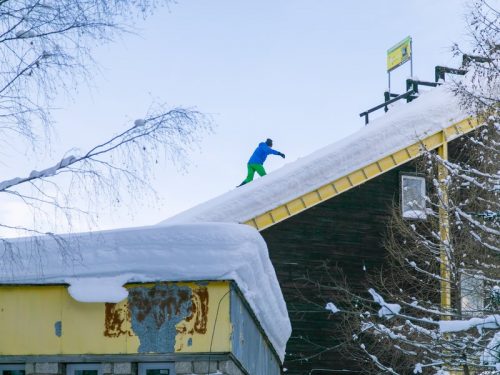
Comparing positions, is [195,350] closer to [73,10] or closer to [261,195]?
[73,10]

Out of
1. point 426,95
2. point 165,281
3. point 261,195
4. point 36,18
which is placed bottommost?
point 165,281

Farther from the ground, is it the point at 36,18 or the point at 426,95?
the point at 426,95

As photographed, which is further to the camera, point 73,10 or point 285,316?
point 285,316

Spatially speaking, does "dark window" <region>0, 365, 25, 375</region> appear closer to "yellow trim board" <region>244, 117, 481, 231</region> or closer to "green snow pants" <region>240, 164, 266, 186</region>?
"yellow trim board" <region>244, 117, 481, 231</region>

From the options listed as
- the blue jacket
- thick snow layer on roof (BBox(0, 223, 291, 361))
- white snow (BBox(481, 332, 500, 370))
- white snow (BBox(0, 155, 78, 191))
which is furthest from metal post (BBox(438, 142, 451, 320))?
white snow (BBox(0, 155, 78, 191))

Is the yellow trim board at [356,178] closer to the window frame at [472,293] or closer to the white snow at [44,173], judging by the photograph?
the window frame at [472,293]

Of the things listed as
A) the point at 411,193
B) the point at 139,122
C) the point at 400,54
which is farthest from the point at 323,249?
the point at 139,122

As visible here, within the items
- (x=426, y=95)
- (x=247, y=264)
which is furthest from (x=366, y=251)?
(x=247, y=264)

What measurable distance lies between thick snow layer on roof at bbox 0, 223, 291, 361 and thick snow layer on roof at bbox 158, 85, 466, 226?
9.79 m

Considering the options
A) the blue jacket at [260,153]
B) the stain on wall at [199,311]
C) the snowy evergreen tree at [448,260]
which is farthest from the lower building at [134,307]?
the blue jacket at [260,153]

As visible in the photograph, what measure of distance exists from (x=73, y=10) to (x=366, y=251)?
1400 centimetres

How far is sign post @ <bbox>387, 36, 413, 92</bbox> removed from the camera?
90.0 feet

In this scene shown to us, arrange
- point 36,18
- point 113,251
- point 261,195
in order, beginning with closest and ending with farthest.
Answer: point 36,18 < point 113,251 < point 261,195

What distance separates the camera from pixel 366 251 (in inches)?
822
